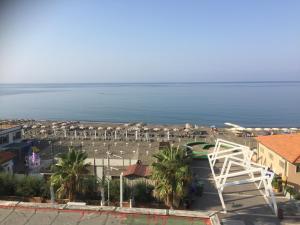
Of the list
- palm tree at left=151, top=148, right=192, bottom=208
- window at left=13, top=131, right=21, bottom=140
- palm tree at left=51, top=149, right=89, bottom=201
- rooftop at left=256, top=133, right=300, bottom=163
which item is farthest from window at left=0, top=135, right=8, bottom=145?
rooftop at left=256, top=133, right=300, bottom=163

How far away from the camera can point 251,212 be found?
72.6 ft

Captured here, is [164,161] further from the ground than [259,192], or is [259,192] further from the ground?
[164,161]

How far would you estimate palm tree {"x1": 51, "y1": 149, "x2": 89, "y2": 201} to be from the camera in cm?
2042

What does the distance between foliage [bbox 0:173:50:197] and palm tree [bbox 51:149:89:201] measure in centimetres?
256

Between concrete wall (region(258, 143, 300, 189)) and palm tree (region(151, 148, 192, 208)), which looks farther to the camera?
concrete wall (region(258, 143, 300, 189))

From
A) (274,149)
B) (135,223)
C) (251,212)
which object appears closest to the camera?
(135,223)

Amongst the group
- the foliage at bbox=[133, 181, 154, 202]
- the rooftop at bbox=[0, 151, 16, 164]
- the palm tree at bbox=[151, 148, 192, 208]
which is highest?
the palm tree at bbox=[151, 148, 192, 208]

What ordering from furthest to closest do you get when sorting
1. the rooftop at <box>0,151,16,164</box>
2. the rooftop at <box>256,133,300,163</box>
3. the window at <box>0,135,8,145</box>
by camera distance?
the window at <box>0,135,8,145</box>
the rooftop at <box>0,151,16,164</box>
the rooftop at <box>256,133,300,163</box>

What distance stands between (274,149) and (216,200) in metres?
8.75

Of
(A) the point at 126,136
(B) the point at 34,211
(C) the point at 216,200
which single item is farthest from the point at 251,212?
(A) the point at 126,136

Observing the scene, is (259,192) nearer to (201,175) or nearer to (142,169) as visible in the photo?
(201,175)

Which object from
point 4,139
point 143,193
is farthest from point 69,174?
point 4,139

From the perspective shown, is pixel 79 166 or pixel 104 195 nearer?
pixel 79 166

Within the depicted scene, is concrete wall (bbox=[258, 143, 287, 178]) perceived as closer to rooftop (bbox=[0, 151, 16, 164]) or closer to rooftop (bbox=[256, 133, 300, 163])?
rooftop (bbox=[256, 133, 300, 163])
